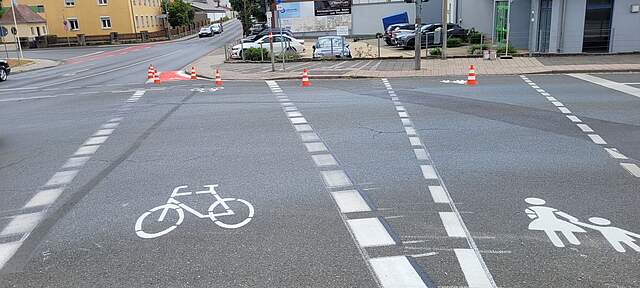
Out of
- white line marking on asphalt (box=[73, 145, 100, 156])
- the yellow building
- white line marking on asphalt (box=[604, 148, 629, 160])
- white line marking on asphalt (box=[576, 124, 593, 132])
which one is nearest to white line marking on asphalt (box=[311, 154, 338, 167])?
white line marking on asphalt (box=[73, 145, 100, 156])

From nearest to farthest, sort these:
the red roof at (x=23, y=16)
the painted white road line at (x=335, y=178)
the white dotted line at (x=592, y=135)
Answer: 1. the painted white road line at (x=335, y=178)
2. the white dotted line at (x=592, y=135)
3. the red roof at (x=23, y=16)

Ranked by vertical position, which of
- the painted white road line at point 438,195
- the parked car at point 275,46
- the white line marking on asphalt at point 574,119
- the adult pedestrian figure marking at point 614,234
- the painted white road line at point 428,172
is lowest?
the white line marking on asphalt at point 574,119

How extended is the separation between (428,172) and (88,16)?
220 ft

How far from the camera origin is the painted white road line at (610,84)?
14359mm

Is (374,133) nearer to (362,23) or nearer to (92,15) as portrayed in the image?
(362,23)

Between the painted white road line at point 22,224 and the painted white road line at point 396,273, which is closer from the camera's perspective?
the painted white road line at point 396,273

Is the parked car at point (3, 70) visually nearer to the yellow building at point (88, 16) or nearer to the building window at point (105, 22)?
the yellow building at point (88, 16)

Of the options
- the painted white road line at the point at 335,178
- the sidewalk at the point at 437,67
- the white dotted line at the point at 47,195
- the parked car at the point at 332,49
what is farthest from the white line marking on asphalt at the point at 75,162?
the parked car at the point at 332,49

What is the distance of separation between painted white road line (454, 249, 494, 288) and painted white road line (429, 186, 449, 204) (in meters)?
1.35

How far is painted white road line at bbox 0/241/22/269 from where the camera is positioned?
4891 mm

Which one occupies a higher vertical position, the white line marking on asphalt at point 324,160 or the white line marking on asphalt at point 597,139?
the white line marking on asphalt at point 324,160

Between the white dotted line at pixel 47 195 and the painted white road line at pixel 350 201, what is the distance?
10.6 ft

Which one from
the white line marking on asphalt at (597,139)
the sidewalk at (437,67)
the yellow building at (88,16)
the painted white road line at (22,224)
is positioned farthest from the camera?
the yellow building at (88,16)

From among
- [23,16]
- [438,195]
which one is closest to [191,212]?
[438,195]
